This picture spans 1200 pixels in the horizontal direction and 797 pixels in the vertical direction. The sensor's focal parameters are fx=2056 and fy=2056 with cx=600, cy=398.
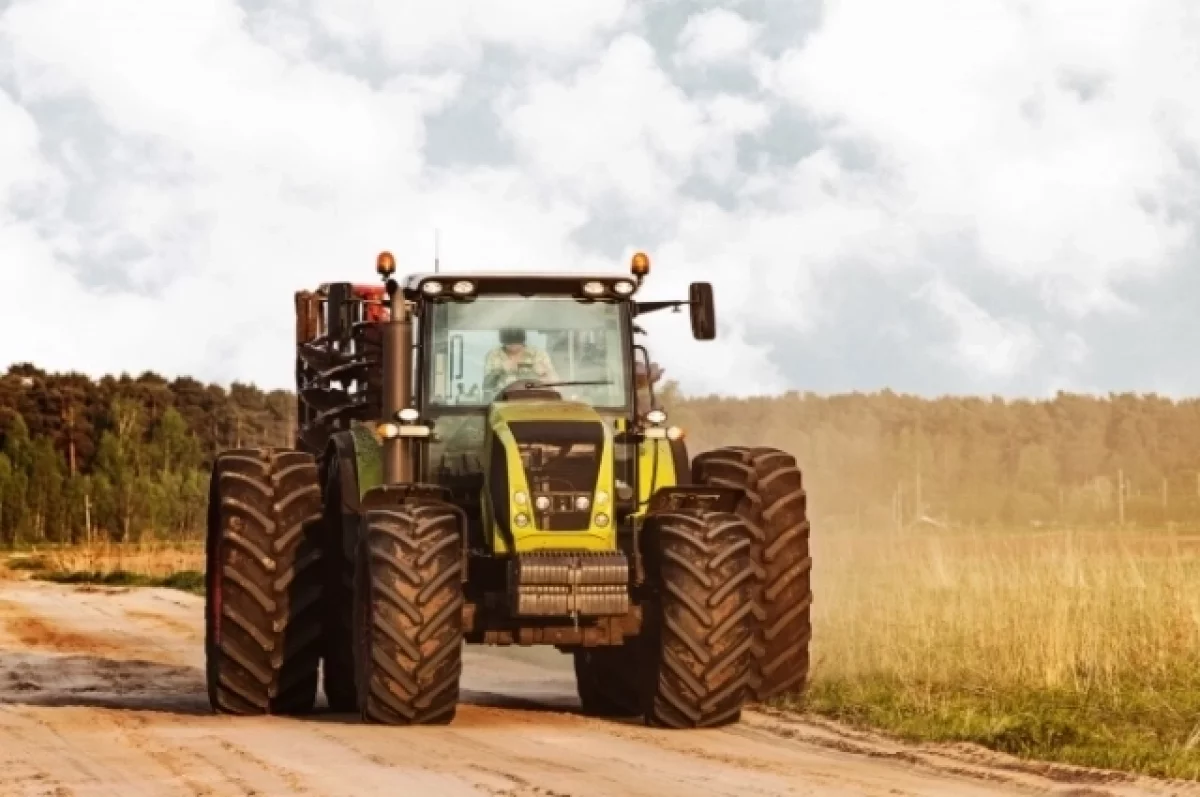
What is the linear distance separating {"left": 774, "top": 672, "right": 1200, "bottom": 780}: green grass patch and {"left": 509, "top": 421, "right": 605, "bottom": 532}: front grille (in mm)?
2573

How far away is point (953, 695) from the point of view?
50.3 feet

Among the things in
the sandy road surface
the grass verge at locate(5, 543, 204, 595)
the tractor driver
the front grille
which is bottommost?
the sandy road surface

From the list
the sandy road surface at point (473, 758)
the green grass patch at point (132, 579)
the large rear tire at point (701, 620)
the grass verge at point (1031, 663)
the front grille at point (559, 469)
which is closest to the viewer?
the sandy road surface at point (473, 758)

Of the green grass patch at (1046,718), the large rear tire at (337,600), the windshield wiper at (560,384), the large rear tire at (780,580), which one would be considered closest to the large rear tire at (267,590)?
the large rear tire at (337,600)

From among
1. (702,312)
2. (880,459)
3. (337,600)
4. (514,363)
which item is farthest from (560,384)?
(880,459)

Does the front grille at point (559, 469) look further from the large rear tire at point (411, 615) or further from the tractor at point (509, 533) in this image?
the large rear tire at point (411, 615)

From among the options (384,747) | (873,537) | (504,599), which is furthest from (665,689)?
(873,537)

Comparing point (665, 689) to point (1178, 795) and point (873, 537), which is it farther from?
point (873, 537)

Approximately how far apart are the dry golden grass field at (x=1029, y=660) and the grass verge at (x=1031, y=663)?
0.06ft

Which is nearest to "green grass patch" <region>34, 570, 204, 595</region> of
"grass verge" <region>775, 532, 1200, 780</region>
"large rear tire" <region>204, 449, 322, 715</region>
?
"grass verge" <region>775, 532, 1200, 780</region>

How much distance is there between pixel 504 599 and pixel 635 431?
175 cm

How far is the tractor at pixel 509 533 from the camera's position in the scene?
1338 centimetres

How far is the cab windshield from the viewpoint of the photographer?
14867 millimetres

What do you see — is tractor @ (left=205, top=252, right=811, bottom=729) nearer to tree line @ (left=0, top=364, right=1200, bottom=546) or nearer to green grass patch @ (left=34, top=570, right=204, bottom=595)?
green grass patch @ (left=34, top=570, right=204, bottom=595)
